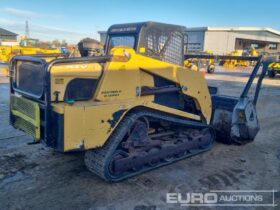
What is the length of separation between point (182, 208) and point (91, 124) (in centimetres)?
152

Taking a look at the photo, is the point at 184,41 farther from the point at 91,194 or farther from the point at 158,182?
the point at 91,194

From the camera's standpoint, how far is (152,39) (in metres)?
4.70

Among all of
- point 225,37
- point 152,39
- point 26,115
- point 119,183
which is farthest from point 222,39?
point 26,115

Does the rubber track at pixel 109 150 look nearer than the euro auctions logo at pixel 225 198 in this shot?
No

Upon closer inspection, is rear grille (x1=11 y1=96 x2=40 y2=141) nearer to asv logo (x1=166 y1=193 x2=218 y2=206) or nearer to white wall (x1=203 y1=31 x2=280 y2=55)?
asv logo (x1=166 y1=193 x2=218 y2=206)

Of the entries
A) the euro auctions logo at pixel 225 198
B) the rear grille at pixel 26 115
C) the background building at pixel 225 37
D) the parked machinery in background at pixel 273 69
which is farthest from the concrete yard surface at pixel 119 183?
the background building at pixel 225 37

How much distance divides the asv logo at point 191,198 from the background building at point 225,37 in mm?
38170

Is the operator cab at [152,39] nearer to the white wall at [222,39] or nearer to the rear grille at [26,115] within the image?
the rear grille at [26,115]

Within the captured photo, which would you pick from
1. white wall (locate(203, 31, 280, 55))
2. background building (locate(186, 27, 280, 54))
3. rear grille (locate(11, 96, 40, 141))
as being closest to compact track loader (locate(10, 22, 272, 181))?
rear grille (locate(11, 96, 40, 141))

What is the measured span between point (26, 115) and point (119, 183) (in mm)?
1597

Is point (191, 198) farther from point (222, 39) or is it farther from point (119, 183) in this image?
point (222, 39)

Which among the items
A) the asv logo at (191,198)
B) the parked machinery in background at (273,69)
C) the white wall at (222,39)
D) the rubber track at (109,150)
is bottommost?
the asv logo at (191,198)

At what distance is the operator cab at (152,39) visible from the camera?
4.59 m

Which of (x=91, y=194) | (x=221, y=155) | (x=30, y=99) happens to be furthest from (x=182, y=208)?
(x=30, y=99)
